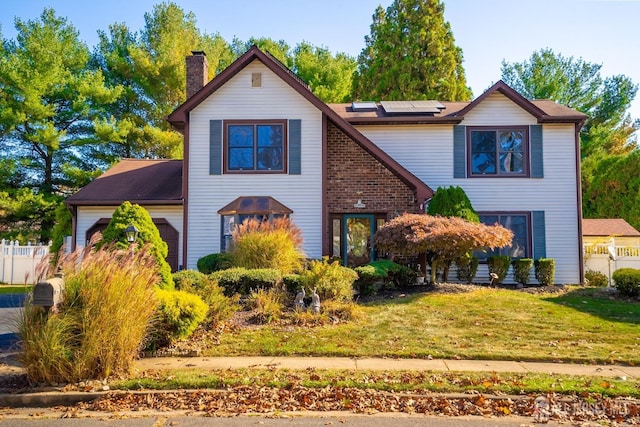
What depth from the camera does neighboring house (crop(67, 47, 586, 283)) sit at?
15.7 metres

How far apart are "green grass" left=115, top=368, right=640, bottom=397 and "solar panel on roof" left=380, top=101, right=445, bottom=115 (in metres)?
11.8

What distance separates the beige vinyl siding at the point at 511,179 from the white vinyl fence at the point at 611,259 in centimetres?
184

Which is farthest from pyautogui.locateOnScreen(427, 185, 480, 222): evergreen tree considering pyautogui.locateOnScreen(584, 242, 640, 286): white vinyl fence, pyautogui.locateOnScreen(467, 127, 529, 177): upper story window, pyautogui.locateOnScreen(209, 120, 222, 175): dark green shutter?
pyautogui.locateOnScreen(209, 120, 222, 175): dark green shutter

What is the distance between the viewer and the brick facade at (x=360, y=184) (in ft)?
51.5

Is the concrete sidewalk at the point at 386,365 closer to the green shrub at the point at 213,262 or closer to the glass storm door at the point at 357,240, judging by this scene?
the green shrub at the point at 213,262

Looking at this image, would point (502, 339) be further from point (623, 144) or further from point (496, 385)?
point (623, 144)

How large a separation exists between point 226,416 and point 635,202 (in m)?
26.9

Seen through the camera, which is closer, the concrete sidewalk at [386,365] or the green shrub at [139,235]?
the concrete sidewalk at [386,365]

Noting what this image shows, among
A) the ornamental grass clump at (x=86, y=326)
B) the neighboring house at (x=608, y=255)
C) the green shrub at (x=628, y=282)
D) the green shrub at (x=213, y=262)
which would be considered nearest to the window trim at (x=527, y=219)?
the neighboring house at (x=608, y=255)

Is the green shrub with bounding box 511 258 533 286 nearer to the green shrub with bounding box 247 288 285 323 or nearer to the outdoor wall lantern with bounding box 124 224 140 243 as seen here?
the green shrub with bounding box 247 288 285 323

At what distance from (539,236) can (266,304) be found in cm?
1033

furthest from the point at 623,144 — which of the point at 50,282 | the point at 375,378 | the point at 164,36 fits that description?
the point at 50,282

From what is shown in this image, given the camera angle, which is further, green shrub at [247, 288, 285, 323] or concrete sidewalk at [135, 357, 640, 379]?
green shrub at [247, 288, 285, 323]

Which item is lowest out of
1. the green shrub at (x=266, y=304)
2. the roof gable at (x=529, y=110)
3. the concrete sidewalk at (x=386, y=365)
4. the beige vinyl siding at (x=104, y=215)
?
the concrete sidewalk at (x=386, y=365)
